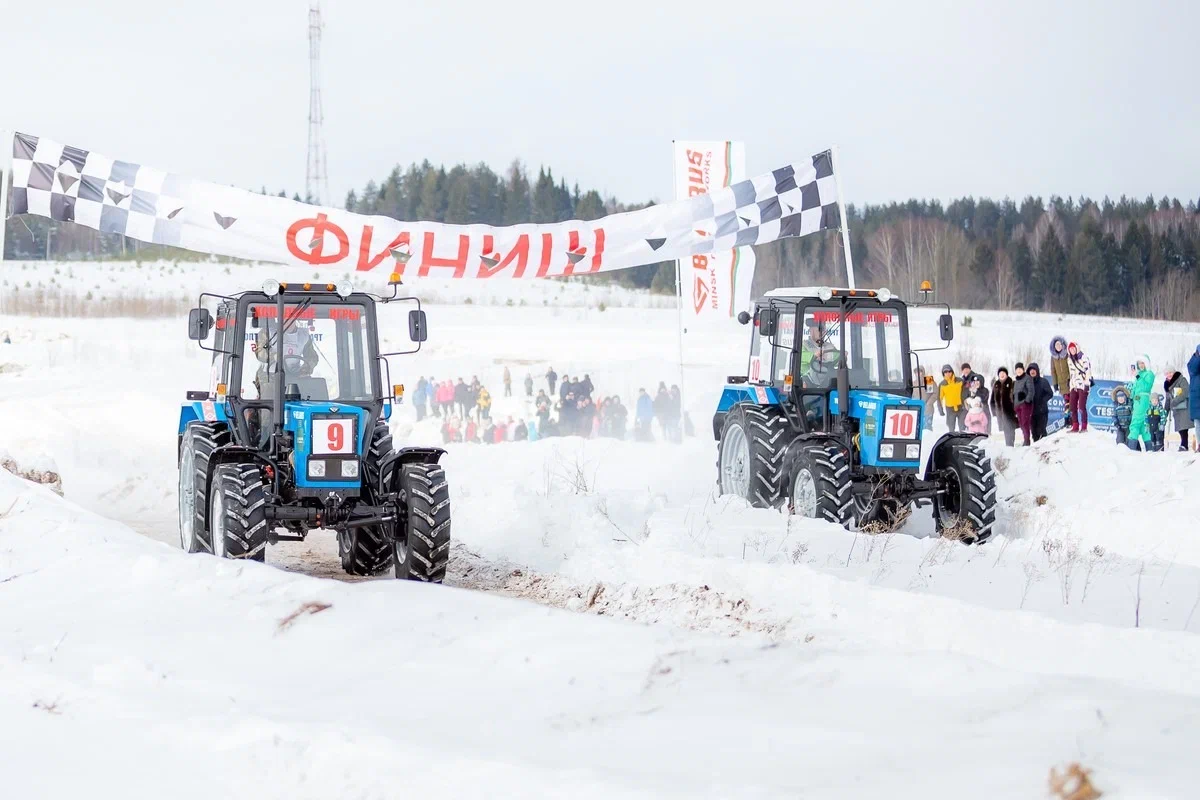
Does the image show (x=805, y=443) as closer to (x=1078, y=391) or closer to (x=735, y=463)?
(x=735, y=463)

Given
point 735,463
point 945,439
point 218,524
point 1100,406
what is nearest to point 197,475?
point 218,524

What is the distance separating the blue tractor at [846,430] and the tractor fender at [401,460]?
3528 millimetres

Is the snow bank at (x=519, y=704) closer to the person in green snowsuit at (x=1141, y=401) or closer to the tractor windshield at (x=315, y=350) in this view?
the tractor windshield at (x=315, y=350)

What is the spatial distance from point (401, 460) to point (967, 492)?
514 cm

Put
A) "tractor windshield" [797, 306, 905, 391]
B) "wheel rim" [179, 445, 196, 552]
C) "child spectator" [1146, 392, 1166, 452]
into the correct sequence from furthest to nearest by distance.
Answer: "child spectator" [1146, 392, 1166, 452], "tractor windshield" [797, 306, 905, 391], "wheel rim" [179, 445, 196, 552]

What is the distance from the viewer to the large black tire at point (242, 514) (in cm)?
909

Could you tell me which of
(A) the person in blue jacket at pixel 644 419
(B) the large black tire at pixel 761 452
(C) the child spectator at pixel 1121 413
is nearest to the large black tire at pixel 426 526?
(B) the large black tire at pixel 761 452

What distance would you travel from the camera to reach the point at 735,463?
1326 centimetres

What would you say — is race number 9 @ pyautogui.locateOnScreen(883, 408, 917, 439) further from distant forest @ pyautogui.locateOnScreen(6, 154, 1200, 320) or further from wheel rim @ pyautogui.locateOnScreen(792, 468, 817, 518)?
distant forest @ pyautogui.locateOnScreen(6, 154, 1200, 320)

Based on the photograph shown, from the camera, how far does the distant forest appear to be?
188ft

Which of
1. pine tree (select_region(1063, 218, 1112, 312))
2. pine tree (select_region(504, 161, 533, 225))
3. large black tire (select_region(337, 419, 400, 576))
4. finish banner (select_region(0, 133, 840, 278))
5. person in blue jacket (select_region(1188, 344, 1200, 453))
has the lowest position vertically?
large black tire (select_region(337, 419, 400, 576))

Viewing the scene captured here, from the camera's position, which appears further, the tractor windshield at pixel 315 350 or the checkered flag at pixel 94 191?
the checkered flag at pixel 94 191

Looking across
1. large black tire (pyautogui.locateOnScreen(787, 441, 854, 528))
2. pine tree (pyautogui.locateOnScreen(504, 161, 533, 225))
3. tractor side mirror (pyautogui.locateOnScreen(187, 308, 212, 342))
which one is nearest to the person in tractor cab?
tractor side mirror (pyautogui.locateOnScreen(187, 308, 212, 342))

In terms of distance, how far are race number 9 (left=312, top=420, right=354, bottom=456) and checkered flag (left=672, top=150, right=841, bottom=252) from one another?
20.6 ft
